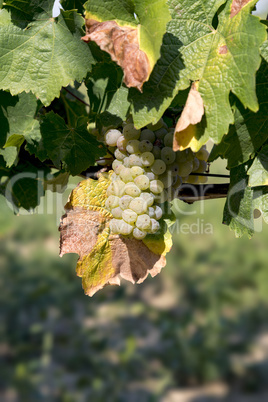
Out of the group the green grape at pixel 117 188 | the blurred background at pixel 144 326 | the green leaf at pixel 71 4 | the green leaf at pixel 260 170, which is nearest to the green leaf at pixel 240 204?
the green leaf at pixel 260 170

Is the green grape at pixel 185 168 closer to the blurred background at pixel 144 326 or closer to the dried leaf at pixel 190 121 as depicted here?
the dried leaf at pixel 190 121

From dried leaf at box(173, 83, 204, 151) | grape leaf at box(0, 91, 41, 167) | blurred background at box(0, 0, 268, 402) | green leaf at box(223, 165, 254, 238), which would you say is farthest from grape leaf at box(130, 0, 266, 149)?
blurred background at box(0, 0, 268, 402)

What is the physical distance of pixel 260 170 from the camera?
19.1 inches

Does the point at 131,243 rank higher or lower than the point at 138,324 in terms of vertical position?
higher

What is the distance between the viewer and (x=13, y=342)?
2.98 meters

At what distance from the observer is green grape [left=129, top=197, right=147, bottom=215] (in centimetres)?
52

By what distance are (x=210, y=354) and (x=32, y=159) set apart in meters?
2.41

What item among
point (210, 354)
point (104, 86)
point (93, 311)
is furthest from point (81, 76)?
point (93, 311)

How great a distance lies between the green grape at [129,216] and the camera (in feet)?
1.70

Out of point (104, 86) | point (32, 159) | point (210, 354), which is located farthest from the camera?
point (210, 354)

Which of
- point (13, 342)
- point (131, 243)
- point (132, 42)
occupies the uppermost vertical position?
point (132, 42)

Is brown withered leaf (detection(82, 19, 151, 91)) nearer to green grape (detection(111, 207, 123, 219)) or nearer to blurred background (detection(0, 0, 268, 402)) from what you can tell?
green grape (detection(111, 207, 123, 219))

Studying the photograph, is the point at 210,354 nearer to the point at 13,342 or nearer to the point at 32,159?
the point at 13,342

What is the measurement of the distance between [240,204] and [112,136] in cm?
18
